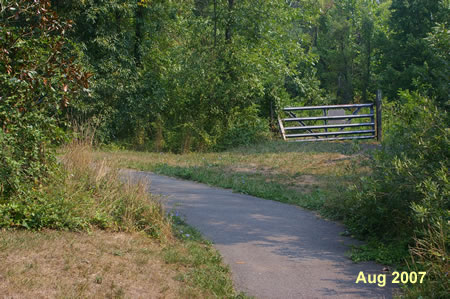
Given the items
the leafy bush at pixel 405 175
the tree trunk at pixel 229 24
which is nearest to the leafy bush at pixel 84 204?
the leafy bush at pixel 405 175

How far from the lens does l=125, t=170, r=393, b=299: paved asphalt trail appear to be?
5.63 meters

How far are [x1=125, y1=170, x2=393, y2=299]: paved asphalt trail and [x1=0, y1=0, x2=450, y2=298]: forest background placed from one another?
788 millimetres

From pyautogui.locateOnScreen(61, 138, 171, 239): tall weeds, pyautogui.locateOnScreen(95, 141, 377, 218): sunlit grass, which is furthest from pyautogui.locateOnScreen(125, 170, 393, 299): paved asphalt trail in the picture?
pyautogui.locateOnScreen(61, 138, 171, 239): tall weeds

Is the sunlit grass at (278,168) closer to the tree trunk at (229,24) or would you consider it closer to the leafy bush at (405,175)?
the leafy bush at (405,175)

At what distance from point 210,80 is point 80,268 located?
16.2 metres

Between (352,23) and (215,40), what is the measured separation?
1318 inches

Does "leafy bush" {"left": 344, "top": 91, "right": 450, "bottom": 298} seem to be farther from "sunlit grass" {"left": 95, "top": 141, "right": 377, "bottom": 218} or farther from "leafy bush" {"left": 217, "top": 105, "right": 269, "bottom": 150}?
"leafy bush" {"left": 217, "top": 105, "right": 269, "bottom": 150}

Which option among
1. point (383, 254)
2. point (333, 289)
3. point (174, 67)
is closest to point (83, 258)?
point (333, 289)

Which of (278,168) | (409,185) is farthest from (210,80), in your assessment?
(409,185)

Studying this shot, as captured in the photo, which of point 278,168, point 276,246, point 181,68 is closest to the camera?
point 276,246
